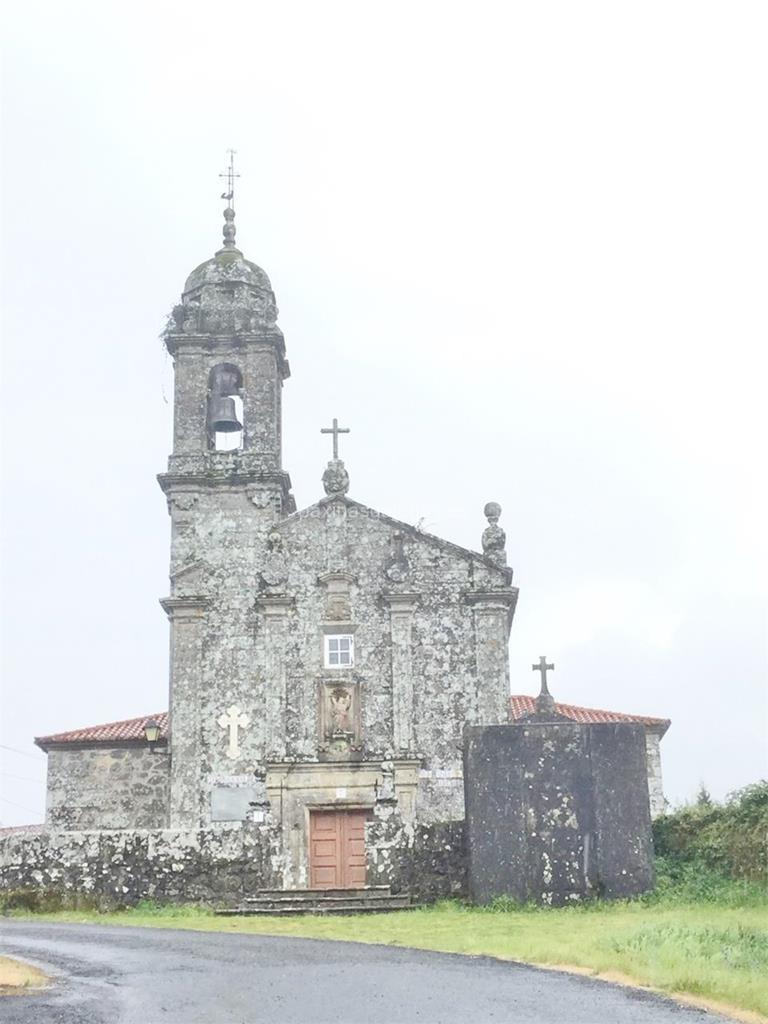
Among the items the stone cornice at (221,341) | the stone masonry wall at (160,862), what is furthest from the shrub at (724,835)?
the stone cornice at (221,341)

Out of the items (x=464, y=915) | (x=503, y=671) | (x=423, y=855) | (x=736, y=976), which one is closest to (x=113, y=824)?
(x=503, y=671)

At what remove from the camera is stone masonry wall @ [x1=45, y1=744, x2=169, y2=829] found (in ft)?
94.9

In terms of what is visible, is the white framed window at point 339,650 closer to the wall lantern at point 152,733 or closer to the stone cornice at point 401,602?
the stone cornice at point 401,602

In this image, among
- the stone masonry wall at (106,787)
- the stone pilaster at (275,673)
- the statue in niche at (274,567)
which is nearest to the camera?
the stone pilaster at (275,673)

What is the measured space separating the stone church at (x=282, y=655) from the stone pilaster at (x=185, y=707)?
30 mm

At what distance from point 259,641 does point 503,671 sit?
5150 millimetres

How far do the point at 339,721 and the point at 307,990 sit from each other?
1832 centimetres

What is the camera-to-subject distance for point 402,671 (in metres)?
28.1

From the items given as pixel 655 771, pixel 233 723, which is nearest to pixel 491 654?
pixel 233 723

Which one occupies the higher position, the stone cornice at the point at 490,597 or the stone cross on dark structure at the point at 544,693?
the stone cornice at the point at 490,597

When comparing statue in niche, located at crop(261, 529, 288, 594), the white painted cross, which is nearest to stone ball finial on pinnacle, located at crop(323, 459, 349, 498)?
statue in niche, located at crop(261, 529, 288, 594)

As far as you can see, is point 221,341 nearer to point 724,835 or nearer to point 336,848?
point 336,848

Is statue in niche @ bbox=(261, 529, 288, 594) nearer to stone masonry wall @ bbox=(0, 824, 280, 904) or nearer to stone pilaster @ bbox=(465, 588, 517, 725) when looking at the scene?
stone pilaster @ bbox=(465, 588, 517, 725)

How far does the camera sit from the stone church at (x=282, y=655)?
89.7ft
